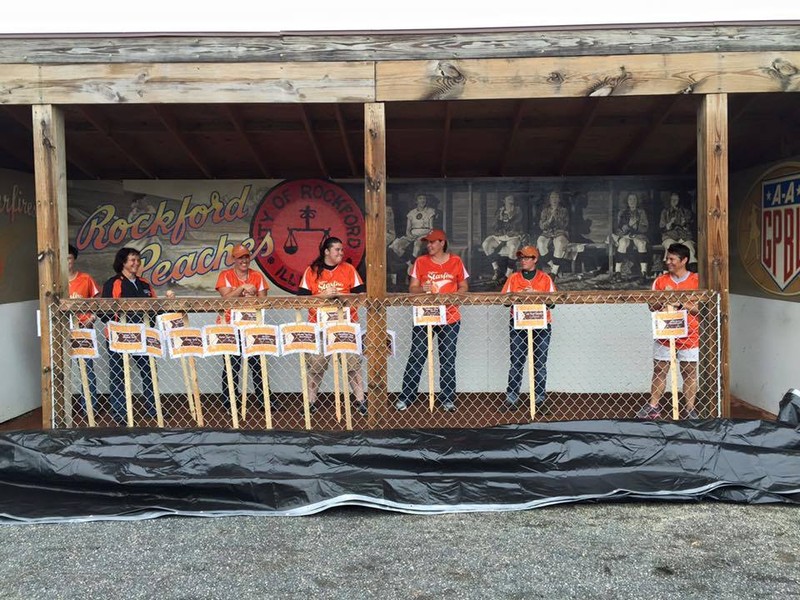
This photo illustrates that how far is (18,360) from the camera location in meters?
6.91

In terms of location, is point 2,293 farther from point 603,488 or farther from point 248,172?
point 603,488

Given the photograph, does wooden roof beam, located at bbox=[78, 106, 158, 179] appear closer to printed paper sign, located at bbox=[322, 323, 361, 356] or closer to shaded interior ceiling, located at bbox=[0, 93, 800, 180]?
shaded interior ceiling, located at bbox=[0, 93, 800, 180]

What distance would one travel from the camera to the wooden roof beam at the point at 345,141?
5.98 metres

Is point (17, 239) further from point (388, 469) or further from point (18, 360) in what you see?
point (388, 469)

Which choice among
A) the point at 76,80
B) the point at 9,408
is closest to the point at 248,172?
the point at 76,80

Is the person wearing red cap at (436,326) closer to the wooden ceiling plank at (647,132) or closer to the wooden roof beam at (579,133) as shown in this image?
the wooden roof beam at (579,133)

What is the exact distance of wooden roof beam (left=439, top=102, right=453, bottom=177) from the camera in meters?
6.06

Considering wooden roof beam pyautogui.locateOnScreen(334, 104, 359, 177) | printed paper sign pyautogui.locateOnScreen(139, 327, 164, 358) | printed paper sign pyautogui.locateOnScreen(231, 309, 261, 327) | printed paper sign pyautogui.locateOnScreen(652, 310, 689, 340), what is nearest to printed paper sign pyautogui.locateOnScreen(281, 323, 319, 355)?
printed paper sign pyautogui.locateOnScreen(231, 309, 261, 327)

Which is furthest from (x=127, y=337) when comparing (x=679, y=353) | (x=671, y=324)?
(x=679, y=353)

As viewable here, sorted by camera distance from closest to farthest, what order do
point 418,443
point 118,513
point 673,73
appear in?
point 118,513
point 418,443
point 673,73

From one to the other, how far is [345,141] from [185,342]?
253cm

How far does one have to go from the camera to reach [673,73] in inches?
195

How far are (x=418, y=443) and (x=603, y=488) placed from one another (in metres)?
1.19

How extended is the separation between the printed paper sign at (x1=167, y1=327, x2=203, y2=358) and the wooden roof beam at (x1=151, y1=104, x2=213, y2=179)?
1840 mm
